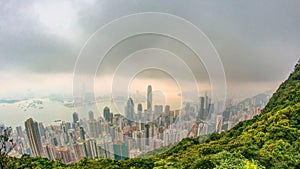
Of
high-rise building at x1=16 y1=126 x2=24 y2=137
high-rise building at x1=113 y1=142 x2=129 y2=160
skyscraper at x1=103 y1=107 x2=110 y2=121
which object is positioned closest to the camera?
skyscraper at x1=103 y1=107 x2=110 y2=121

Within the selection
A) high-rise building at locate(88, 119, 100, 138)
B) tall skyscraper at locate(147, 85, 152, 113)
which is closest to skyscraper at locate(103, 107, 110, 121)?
high-rise building at locate(88, 119, 100, 138)

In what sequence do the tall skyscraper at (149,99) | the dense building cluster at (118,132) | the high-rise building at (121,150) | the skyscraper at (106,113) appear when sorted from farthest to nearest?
the high-rise building at (121,150) < the dense building cluster at (118,132) < the tall skyscraper at (149,99) < the skyscraper at (106,113)

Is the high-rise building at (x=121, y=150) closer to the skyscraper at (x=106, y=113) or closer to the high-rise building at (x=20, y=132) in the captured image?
the skyscraper at (x=106, y=113)

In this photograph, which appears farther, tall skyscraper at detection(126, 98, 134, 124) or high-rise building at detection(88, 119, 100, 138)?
high-rise building at detection(88, 119, 100, 138)

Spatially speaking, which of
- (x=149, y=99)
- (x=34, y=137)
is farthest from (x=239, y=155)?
(x=34, y=137)

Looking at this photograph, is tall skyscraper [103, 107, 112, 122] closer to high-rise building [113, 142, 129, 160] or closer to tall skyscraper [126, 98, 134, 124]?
tall skyscraper [126, 98, 134, 124]

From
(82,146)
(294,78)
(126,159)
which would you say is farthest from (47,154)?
(294,78)

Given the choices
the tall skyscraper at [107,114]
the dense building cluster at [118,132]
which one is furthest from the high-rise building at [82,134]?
the tall skyscraper at [107,114]

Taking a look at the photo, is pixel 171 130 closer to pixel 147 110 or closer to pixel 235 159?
pixel 147 110

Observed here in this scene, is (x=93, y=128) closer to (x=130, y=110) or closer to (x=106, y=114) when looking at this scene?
(x=106, y=114)
